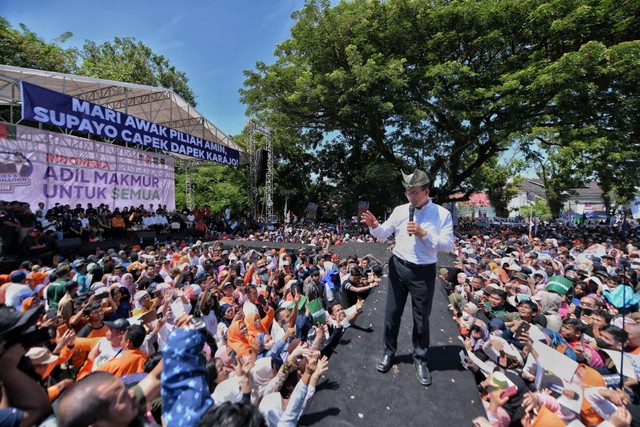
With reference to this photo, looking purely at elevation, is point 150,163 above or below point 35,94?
below

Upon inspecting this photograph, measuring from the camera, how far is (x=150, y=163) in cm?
1459

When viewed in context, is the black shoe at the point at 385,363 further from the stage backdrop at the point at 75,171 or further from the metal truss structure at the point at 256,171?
the metal truss structure at the point at 256,171

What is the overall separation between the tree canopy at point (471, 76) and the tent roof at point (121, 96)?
11.6 feet

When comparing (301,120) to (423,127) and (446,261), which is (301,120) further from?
(446,261)

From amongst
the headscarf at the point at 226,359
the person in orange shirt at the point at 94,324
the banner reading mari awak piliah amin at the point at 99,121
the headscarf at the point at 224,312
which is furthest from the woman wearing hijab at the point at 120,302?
the banner reading mari awak piliah amin at the point at 99,121

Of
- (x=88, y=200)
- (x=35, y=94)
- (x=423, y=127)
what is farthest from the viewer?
(x=423, y=127)

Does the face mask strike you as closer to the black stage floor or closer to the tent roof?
the black stage floor

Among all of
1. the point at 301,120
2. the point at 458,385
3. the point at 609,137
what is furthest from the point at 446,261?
Answer: the point at 301,120

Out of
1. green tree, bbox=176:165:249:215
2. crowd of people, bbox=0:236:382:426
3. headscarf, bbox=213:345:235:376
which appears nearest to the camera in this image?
crowd of people, bbox=0:236:382:426

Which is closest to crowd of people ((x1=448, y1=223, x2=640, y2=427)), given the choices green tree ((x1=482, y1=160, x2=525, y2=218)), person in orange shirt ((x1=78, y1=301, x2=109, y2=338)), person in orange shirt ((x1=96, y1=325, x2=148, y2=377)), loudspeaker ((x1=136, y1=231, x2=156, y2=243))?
person in orange shirt ((x1=96, y1=325, x2=148, y2=377))

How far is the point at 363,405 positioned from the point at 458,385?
33.5 inches

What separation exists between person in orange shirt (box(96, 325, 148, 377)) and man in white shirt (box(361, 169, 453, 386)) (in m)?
2.17

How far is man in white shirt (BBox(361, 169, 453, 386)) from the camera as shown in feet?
8.13

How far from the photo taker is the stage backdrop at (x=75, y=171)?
977 centimetres
